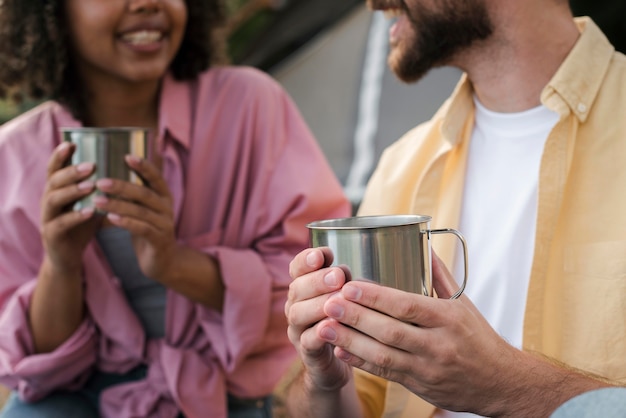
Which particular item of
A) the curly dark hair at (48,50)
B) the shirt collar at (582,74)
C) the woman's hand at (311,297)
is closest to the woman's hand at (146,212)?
the curly dark hair at (48,50)

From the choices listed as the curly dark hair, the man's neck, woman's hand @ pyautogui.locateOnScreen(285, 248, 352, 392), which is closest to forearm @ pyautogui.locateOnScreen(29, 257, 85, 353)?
the curly dark hair

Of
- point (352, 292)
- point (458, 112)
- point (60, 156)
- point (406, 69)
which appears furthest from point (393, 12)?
point (352, 292)

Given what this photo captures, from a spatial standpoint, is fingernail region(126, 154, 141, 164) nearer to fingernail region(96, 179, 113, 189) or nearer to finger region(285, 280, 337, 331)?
fingernail region(96, 179, 113, 189)

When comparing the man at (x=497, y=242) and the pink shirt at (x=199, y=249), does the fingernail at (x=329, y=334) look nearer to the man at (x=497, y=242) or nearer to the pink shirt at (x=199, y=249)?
the man at (x=497, y=242)

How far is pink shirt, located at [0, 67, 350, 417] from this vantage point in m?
2.09

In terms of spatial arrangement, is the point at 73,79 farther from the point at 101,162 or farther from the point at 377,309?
the point at 377,309

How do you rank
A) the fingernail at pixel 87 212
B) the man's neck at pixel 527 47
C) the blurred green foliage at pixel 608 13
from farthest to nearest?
the blurred green foliage at pixel 608 13
the fingernail at pixel 87 212
the man's neck at pixel 527 47

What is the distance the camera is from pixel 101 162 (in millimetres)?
1780

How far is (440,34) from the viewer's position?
5.74ft

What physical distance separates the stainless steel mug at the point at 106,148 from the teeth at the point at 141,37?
0.40 metres

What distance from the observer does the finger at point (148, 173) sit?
1.79m

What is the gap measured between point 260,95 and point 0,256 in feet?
2.64

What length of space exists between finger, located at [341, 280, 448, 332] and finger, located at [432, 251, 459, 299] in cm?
19

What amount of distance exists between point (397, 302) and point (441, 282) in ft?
0.75
